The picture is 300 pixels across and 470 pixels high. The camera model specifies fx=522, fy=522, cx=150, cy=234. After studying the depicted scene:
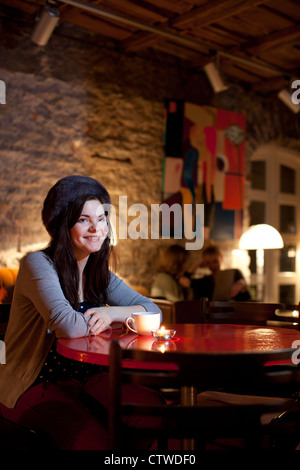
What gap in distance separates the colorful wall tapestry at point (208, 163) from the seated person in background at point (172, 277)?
72 centimetres

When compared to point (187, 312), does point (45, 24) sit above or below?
above

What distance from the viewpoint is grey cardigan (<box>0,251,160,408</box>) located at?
1.90 metres

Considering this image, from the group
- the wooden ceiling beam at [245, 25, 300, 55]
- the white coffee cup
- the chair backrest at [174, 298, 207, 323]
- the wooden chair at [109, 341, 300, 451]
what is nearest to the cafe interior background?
the wooden ceiling beam at [245, 25, 300, 55]

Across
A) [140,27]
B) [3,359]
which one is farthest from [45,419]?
[140,27]

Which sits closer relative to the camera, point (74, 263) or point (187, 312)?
point (74, 263)

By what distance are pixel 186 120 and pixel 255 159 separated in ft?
5.87

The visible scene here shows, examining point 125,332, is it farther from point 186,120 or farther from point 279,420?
point 186,120

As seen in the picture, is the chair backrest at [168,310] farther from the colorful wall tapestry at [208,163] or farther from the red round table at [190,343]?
the red round table at [190,343]

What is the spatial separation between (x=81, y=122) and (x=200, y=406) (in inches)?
187

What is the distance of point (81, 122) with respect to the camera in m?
5.64

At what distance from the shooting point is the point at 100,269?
2371 mm

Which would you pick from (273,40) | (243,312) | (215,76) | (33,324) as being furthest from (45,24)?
(33,324)

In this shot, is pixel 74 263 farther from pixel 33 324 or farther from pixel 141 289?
pixel 141 289

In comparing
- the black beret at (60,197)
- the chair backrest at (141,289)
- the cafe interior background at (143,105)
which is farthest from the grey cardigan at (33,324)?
the chair backrest at (141,289)
